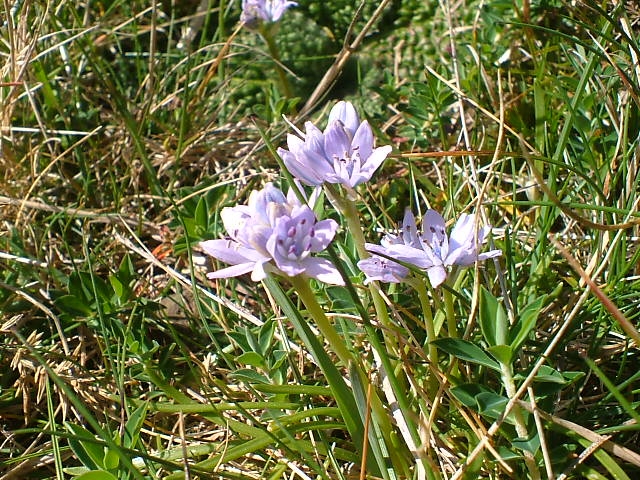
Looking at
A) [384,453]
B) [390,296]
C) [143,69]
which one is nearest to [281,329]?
[390,296]

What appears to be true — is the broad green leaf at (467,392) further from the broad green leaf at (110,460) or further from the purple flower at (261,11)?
the purple flower at (261,11)

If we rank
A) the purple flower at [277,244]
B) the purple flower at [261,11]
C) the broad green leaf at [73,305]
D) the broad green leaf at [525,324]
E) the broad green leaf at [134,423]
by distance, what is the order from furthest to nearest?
the purple flower at [261,11] < the broad green leaf at [73,305] < the broad green leaf at [134,423] < the broad green leaf at [525,324] < the purple flower at [277,244]

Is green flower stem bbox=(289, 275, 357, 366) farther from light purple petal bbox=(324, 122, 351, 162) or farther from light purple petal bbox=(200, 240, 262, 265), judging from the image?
light purple petal bbox=(324, 122, 351, 162)

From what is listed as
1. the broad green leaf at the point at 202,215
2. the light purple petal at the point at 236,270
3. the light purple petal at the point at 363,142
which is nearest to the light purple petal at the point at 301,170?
the light purple petal at the point at 363,142

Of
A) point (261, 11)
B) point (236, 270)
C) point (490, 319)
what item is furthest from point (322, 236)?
point (261, 11)

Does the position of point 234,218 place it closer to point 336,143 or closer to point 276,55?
point 336,143
